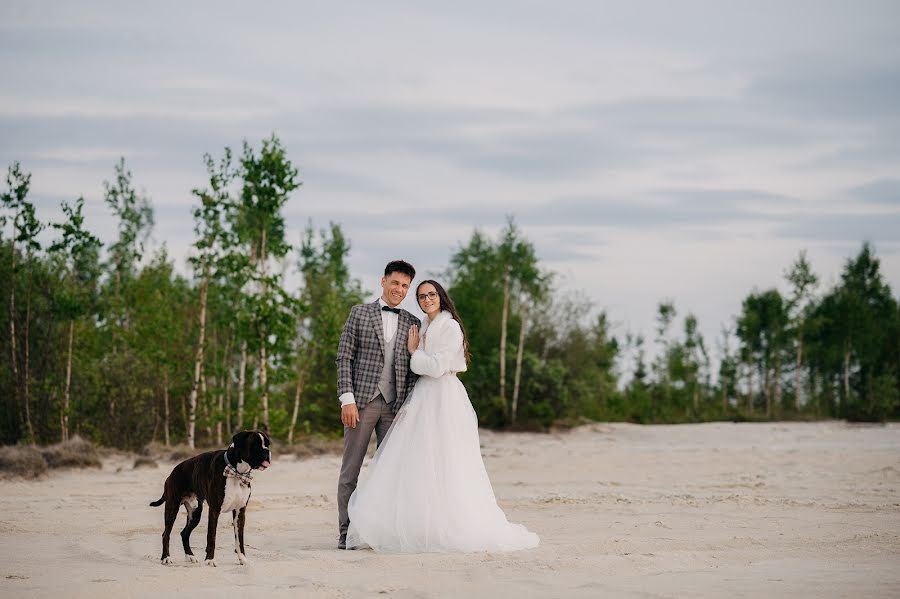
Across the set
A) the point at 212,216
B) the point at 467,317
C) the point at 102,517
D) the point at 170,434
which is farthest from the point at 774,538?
the point at 467,317

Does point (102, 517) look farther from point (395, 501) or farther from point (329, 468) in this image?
point (329, 468)

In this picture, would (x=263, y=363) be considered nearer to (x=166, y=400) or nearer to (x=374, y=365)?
(x=166, y=400)

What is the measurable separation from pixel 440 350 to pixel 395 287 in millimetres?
712

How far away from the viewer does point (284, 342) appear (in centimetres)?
Answer: 2033

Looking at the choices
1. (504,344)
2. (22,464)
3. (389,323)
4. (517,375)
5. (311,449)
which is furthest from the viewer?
(504,344)

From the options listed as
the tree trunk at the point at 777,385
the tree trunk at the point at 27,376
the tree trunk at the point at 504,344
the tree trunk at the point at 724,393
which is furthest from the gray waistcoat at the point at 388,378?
the tree trunk at the point at 777,385

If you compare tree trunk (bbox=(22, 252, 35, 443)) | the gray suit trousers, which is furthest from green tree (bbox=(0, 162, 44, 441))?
the gray suit trousers

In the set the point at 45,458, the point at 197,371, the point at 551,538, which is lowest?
the point at 45,458

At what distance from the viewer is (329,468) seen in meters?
17.6

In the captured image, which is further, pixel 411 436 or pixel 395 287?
pixel 395 287

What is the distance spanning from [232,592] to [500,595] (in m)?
1.65

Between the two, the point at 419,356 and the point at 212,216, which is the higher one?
the point at 212,216

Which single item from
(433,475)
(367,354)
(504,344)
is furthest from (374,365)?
(504,344)

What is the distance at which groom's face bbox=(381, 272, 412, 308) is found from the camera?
846cm
